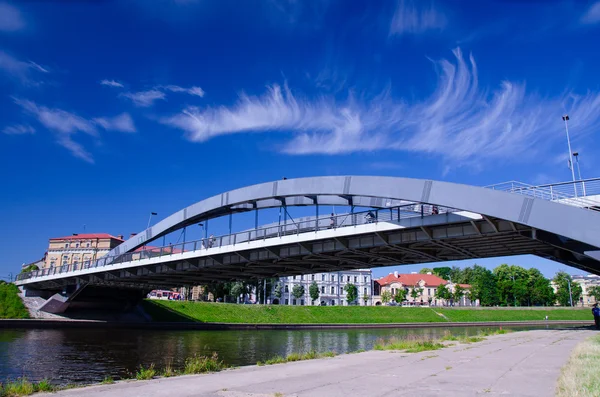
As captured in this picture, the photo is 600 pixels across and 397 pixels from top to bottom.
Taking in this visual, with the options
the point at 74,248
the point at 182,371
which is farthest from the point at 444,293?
the point at 182,371

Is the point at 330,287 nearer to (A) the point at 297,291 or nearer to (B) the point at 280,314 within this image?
(A) the point at 297,291

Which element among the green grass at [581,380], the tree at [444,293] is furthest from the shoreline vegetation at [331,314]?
the green grass at [581,380]

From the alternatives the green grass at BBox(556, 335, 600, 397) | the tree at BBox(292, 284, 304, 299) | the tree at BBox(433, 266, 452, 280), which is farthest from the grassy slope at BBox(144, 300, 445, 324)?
the tree at BBox(433, 266, 452, 280)

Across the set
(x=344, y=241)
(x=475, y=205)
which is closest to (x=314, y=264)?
(x=344, y=241)

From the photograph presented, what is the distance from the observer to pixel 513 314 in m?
74.7

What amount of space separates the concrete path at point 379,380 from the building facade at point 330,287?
80269 millimetres

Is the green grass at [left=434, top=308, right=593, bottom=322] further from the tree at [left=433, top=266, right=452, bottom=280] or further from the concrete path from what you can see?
the tree at [left=433, top=266, right=452, bottom=280]

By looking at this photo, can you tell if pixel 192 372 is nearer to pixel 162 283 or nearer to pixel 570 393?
pixel 570 393

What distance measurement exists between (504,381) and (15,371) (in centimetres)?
1817

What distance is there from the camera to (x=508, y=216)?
740 inches

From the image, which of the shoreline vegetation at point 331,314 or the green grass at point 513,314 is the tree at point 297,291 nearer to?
the shoreline vegetation at point 331,314

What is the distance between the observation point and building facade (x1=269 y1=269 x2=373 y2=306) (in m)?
95.2

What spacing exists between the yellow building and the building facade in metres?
36.7

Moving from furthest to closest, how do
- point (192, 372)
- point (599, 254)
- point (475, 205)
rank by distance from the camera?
point (475, 205) → point (599, 254) → point (192, 372)
